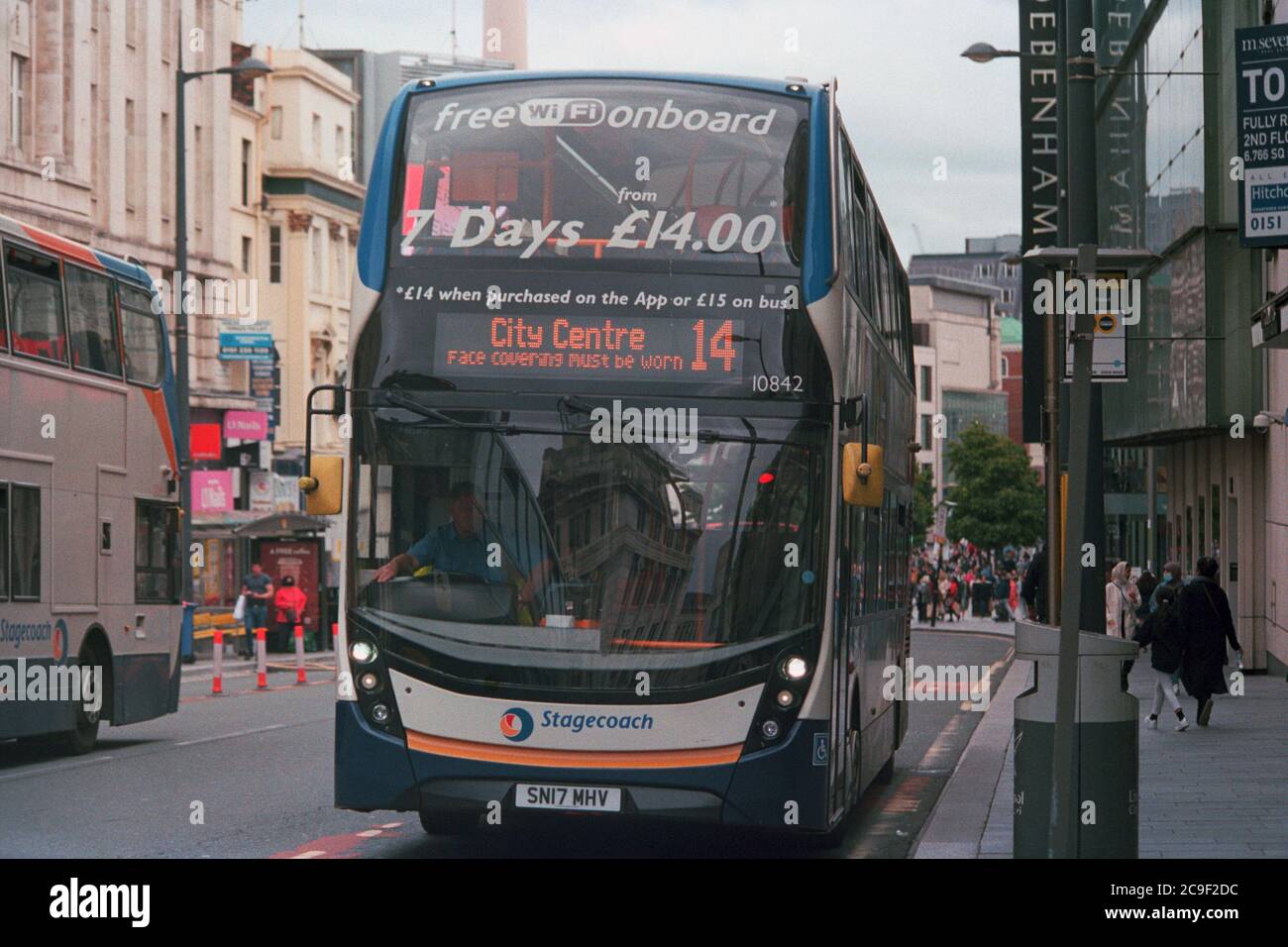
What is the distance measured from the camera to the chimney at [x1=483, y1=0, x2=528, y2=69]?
414 feet

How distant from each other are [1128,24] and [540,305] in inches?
1272

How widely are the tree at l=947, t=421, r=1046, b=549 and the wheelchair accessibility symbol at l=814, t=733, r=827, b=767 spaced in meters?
78.4

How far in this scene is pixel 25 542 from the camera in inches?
677

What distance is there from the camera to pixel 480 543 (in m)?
10.8

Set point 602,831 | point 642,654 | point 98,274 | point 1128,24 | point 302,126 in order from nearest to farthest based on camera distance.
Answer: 1. point 642,654
2. point 602,831
3. point 98,274
4. point 1128,24
5. point 302,126

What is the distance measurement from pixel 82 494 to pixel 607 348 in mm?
9049

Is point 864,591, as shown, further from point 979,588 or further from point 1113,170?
point 979,588

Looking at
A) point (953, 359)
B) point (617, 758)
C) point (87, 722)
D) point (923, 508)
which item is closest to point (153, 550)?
point (87, 722)

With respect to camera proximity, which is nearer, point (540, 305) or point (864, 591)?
point (540, 305)

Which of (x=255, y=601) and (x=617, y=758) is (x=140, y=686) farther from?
(x=255, y=601)

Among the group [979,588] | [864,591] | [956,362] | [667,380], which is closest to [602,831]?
[864,591]

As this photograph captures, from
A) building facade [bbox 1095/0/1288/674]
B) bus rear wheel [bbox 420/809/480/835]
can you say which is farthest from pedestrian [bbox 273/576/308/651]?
bus rear wheel [bbox 420/809/480/835]

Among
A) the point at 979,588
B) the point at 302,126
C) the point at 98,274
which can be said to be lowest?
the point at 979,588

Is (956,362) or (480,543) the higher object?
(956,362)
